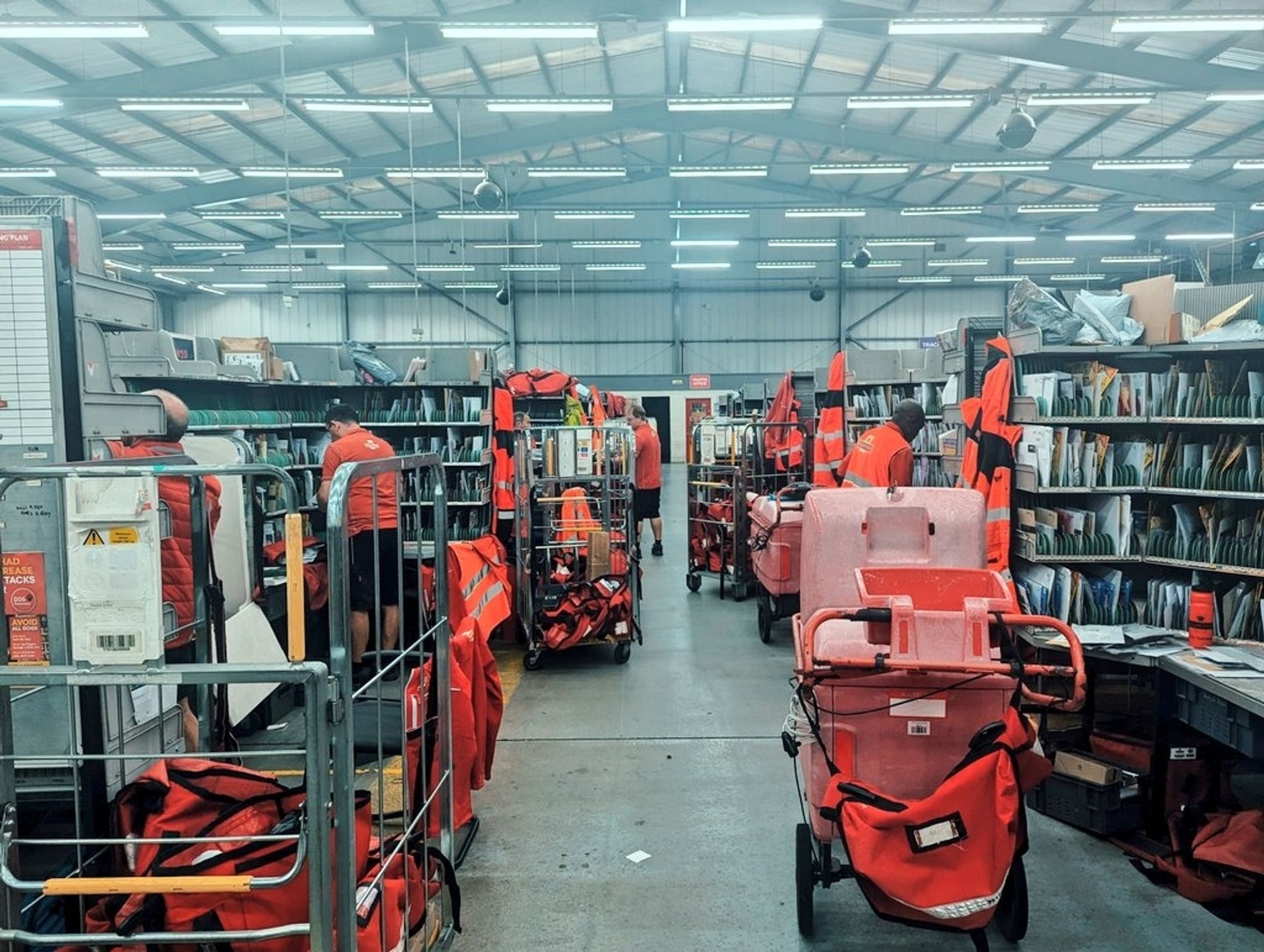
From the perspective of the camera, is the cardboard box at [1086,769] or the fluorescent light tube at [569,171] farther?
the fluorescent light tube at [569,171]

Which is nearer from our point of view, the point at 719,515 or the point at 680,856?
the point at 680,856

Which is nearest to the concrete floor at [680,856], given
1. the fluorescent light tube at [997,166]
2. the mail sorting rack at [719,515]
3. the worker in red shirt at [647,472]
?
the mail sorting rack at [719,515]

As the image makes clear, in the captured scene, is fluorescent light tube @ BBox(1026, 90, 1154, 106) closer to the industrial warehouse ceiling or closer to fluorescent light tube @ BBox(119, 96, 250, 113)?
the industrial warehouse ceiling

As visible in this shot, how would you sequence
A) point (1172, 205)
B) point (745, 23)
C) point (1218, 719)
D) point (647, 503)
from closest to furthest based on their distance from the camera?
point (1218, 719) < point (745, 23) < point (647, 503) < point (1172, 205)

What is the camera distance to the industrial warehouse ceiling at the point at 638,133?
8664 millimetres

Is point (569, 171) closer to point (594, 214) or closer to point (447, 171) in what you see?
point (447, 171)

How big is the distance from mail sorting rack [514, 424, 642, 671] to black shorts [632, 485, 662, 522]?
2.38m

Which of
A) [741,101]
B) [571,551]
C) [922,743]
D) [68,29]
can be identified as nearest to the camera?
[922,743]

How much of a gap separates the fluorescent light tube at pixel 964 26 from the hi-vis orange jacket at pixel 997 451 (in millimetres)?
4521

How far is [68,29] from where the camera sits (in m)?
6.75

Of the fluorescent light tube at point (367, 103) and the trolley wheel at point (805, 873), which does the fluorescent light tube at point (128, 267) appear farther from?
the trolley wheel at point (805, 873)

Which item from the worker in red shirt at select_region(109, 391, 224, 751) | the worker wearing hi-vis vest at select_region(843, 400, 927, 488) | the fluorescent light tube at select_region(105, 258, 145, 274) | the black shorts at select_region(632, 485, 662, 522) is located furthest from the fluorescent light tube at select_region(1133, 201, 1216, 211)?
the fluorescent light tube at select_region(105, 258, 145, 274)

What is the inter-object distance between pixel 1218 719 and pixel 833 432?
17.0 ft

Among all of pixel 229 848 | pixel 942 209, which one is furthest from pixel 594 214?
pixel 229 848
